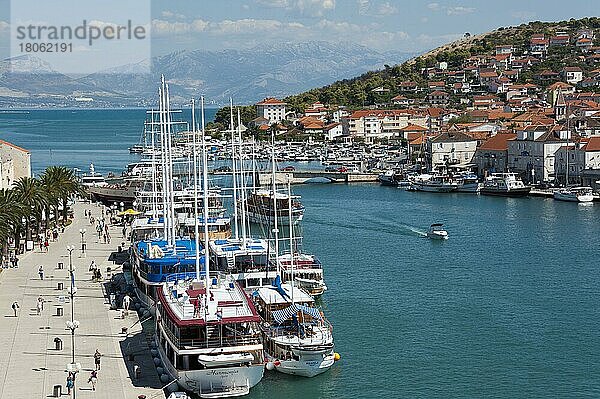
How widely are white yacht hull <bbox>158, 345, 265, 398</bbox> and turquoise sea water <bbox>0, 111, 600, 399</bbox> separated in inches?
42.4

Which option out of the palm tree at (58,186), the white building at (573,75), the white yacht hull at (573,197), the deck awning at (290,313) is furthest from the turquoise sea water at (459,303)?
the white building at (573,75)

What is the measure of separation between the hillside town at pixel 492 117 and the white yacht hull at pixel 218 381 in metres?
57.5

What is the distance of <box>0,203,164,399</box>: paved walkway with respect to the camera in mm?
25016

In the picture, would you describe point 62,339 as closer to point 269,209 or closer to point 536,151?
point 269,209

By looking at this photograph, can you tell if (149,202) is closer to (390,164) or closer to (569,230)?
(569,230)

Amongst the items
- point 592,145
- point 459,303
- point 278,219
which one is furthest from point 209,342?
point 592,145

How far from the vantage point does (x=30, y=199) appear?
48.5 meters

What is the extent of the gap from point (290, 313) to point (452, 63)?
459 feet

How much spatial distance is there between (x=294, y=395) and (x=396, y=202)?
47458 mm

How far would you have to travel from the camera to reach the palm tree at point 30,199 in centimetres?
4769

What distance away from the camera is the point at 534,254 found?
4784cm

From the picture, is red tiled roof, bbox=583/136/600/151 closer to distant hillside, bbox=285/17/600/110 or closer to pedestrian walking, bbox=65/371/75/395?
pedestrian walking, bbox=65/371/75/395

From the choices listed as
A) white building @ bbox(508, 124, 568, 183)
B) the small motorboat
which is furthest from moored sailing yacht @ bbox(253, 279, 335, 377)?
white building @ bbox(508, 124, 568, 183)

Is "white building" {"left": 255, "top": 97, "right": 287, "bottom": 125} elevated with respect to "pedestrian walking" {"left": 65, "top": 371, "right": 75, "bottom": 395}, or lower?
elevated
